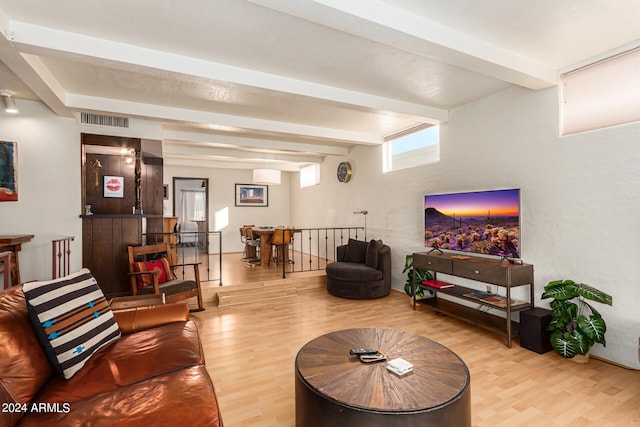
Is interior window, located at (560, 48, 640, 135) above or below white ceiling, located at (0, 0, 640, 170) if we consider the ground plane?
below

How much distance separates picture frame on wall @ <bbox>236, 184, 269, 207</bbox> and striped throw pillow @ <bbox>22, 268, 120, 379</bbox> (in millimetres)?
7016

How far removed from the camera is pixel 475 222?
12.4ft

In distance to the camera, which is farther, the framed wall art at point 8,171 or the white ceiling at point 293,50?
the framed wall art at point 8,171

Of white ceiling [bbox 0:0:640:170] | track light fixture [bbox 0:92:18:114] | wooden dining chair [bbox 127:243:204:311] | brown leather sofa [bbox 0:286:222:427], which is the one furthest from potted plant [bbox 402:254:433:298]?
track light fixture [bbox 0:92:18:114]

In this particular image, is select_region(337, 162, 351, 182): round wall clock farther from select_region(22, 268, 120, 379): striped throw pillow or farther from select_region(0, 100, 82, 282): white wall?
select_region(22, 268, 120, 379): striped throw pillow

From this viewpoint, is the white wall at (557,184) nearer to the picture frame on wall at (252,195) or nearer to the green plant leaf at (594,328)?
the green plant leaf at (594,328)

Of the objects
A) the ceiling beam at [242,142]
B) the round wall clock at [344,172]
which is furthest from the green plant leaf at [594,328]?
the ceiling beam at [242,142]

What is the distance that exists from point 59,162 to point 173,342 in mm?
3642

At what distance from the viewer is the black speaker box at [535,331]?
294 cm

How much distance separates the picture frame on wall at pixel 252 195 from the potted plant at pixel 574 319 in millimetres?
7468

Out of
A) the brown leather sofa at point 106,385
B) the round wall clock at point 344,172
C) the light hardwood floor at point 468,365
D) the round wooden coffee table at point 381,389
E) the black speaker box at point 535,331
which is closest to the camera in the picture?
the brown leather sofa at point 106,385

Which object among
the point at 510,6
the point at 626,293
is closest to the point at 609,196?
the point at 626,293

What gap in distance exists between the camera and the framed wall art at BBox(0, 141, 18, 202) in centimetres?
380

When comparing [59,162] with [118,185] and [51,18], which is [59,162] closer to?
[118,185]
